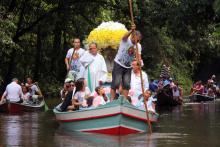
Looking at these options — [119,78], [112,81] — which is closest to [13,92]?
[112,81]

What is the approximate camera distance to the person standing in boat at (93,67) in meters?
15.2

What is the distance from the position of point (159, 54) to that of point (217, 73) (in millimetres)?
16308

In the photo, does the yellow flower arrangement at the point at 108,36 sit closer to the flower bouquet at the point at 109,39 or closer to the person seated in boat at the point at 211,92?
the flower bouquet at the point at 109,39

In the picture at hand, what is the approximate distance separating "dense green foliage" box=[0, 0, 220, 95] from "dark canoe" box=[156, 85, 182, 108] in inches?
119

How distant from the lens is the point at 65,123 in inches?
564

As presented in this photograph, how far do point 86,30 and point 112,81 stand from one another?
2120 cm

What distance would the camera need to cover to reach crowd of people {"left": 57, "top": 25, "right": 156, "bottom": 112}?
13.9 meters

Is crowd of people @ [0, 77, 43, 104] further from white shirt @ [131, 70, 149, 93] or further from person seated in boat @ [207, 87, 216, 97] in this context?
person seated in boat @ [207, 87, 216, 97]

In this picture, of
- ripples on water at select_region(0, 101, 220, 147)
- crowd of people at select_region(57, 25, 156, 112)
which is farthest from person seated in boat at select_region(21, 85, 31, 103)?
crowd of people at select_region(57, 25, 156, 112)

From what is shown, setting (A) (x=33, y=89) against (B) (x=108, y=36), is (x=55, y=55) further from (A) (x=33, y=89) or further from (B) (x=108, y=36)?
(B) (x=108, y=36)

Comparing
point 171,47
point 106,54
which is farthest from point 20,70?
point 106,54

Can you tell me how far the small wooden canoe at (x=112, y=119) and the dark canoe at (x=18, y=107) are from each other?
8.00 m

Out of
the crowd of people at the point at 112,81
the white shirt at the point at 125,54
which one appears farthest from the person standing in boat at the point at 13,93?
the white shirt at the point at 125,54

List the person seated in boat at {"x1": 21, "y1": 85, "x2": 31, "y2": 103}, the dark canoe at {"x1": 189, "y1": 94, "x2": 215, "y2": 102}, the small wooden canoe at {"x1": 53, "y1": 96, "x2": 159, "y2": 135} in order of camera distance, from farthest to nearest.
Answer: the dark canoe at {"x1": 189, "y1": 94, "x2": 215, "y2": 102} < the person seated in boat at {"x1": 21, "y1": 85, "x2": 31, "y2": 103} < the small wooden canoe at {"x1": 53, "y1": 96, "x2": 159, "y2": 135}
